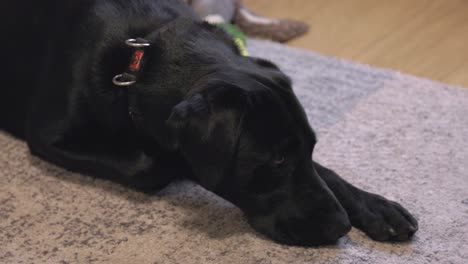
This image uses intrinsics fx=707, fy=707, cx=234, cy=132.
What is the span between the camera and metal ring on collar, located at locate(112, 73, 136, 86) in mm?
1588

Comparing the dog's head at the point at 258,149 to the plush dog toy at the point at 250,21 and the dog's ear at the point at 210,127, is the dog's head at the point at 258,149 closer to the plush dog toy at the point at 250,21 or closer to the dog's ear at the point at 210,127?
the dog's ear at the point at 210,127

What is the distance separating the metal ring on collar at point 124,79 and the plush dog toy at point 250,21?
1.04 meters

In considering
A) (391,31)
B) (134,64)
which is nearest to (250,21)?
(391,31)

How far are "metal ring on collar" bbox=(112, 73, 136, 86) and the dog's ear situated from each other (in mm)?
215

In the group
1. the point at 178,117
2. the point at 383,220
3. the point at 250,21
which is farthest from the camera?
the point at 250,21

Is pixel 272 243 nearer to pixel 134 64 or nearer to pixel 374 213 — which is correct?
pixel 374 213

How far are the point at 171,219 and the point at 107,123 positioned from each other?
28 cm

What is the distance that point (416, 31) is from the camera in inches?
108

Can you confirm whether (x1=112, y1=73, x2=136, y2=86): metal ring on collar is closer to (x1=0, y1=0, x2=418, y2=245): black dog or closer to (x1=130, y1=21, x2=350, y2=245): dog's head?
(x1=0, y1=0, x2=418, y2=245): black dog

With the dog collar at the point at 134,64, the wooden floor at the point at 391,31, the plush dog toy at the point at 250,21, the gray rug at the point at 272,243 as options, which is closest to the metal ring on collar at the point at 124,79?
the dog collar at the point at 134,64

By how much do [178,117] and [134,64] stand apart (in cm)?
28

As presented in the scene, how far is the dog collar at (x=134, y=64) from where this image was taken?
5.23 feet

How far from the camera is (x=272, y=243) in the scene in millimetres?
1569

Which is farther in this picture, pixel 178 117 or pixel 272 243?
pixel 272 243
